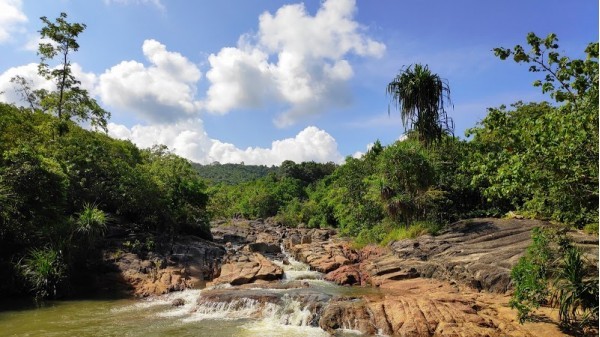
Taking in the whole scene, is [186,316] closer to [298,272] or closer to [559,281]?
[298,272]

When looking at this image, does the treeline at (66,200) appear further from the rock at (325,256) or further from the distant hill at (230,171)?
the distant hill at (230,171)

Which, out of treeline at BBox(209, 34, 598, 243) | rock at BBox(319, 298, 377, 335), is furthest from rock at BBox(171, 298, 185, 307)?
treeline at BBox(209, 34, 598, 243)

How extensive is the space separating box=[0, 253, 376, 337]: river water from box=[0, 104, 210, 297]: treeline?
1.89 meters

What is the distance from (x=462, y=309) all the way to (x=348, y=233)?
66.2 feet

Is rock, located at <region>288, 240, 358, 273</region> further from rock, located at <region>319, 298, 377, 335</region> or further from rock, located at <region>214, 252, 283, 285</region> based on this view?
rock, located at <region>319, 298, 377, 335</region>

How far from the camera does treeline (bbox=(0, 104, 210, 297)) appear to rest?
16.2 meters

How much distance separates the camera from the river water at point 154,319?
1210 centimetres

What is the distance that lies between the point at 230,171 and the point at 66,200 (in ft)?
468

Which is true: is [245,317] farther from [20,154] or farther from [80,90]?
[80,90]

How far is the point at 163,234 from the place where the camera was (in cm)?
2414

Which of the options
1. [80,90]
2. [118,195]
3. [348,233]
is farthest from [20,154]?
[348,233]

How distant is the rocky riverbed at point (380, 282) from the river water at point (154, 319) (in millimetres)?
103

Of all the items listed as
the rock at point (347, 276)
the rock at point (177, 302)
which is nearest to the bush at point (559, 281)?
the rock at point (347, 276)

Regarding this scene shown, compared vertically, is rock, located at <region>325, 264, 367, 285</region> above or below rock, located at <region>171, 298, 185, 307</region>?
above
